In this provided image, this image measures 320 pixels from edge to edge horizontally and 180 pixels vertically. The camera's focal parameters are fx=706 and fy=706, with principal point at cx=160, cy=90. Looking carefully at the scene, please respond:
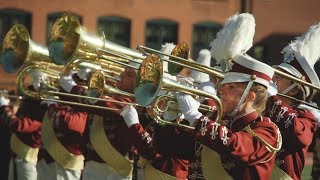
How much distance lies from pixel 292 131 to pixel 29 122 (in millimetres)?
4128

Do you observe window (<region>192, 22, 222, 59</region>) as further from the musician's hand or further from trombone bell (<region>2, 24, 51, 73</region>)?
trombone bell (<region>2, 24, 51, 73</region>)

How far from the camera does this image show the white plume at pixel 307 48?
624 centimetres

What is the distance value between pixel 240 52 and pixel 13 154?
4.92 m

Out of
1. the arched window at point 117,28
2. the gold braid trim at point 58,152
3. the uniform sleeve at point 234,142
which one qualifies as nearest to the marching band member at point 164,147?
the uniform sleeve at point 234,142

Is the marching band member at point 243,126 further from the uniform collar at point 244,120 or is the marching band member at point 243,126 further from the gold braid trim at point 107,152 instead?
the gold braid trim at point 107,152

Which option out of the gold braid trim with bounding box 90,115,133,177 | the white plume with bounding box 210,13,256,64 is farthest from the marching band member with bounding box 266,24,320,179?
the gold braid trim with bounding box 90,115,133,177

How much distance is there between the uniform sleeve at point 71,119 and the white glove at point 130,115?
58.2 inches

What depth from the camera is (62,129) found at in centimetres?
766

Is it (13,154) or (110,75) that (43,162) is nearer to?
(13,154)

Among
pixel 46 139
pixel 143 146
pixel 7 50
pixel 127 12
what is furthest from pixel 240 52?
pixel 127 12

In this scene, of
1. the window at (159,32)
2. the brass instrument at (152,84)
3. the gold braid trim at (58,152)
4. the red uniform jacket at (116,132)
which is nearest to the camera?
the brass instrument at (152,84)

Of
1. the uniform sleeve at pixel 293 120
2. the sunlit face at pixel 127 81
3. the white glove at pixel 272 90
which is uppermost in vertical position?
the white glove at pixel 272 90

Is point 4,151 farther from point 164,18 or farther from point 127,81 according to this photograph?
Answer: point 164,18

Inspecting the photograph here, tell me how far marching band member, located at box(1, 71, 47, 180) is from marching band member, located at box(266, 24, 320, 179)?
3.42m
